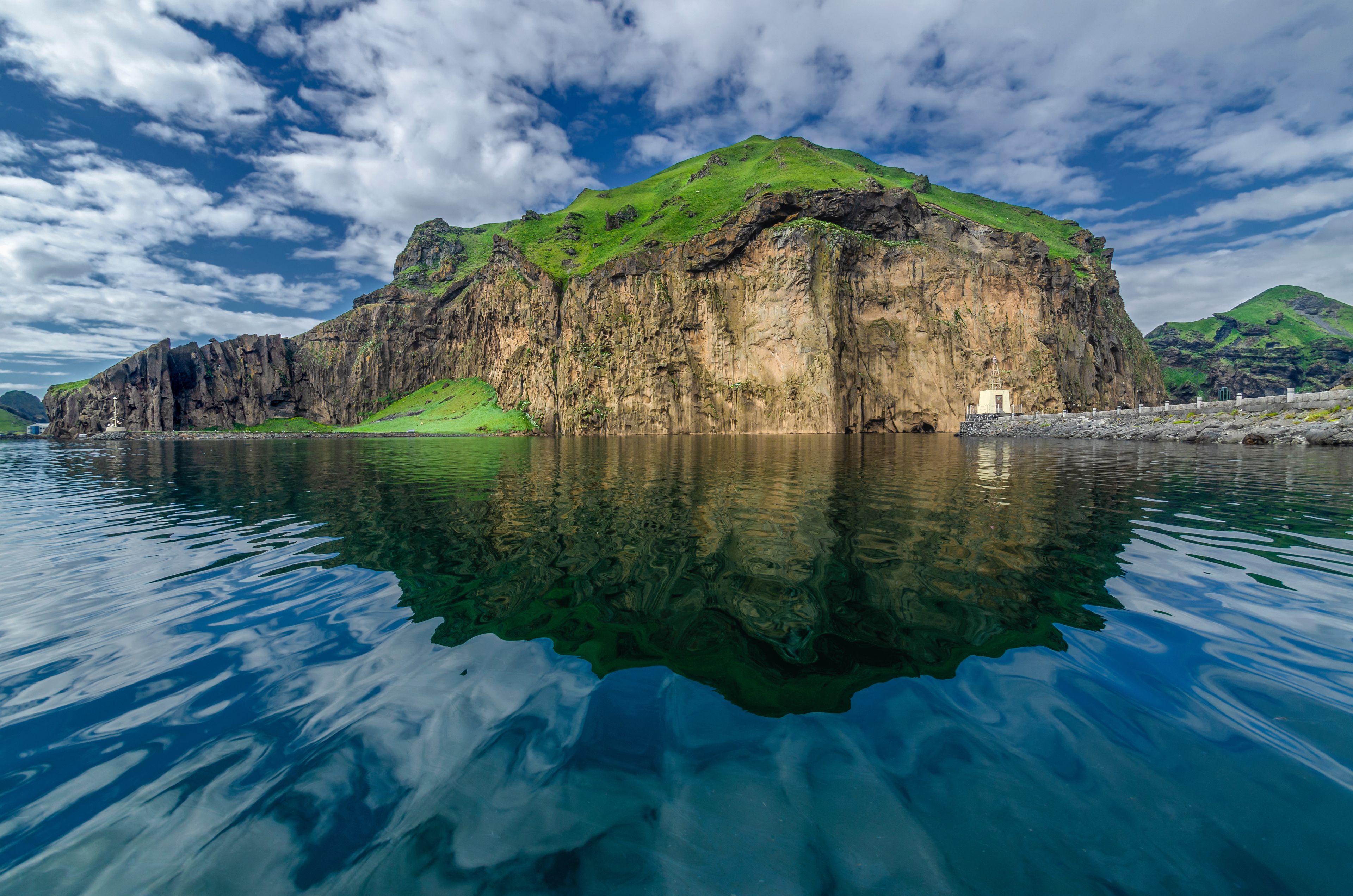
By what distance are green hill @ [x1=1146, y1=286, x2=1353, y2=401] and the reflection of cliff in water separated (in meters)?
188

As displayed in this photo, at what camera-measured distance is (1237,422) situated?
33.4 metres

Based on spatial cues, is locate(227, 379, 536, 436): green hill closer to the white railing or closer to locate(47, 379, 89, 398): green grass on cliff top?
locate(47, 379, 89, 398): green grass on cliff top

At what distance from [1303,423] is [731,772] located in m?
45.4

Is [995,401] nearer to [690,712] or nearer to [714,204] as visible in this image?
[714,204]

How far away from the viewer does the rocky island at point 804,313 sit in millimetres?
79750

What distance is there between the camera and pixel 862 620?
20.3 ft

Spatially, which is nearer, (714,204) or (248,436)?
(714,204)

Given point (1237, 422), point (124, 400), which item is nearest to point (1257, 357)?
point (1237, 422)

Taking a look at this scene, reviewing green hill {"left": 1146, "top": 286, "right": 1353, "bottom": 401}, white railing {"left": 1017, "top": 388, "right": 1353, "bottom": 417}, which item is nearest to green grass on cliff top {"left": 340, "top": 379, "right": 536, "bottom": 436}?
white railing {"left": 1017, "top": 388, "right": 1353, "bottom": 417}

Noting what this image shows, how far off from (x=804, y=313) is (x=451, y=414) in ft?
340

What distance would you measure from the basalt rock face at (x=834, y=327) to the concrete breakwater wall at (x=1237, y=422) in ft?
94.6

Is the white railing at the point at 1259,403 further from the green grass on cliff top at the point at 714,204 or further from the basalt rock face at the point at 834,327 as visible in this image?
the green grass on cliff top at the point at 714,204

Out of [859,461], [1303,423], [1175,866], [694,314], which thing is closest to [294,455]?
[859,461]

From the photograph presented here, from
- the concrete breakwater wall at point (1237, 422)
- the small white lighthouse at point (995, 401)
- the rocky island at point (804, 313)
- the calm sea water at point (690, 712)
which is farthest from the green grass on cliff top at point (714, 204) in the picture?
the calm sea water at point (690, 712)
